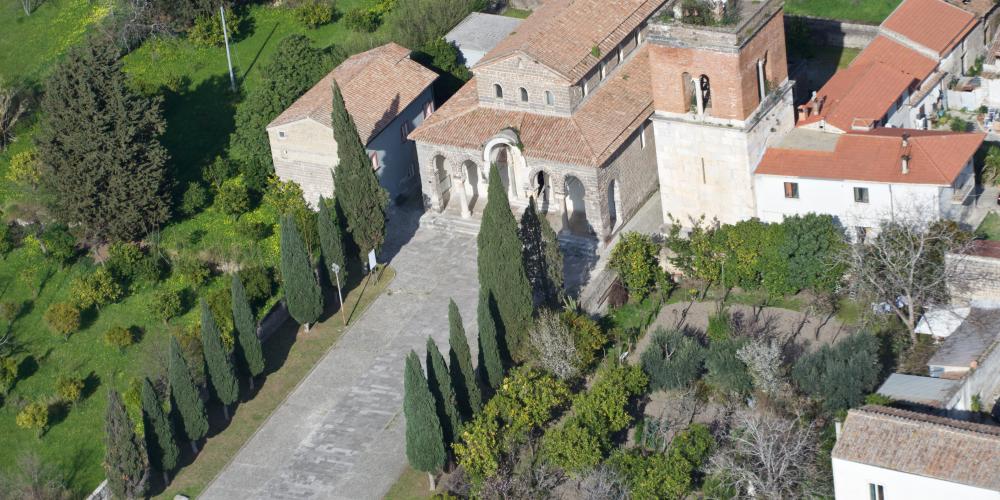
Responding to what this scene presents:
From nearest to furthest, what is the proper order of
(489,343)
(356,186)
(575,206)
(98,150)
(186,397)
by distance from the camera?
(186,397) < (489,343) < (356,186) < (98,150) < (575,206)

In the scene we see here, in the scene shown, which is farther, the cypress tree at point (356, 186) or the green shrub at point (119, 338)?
the cypress tree at point (356, 186)

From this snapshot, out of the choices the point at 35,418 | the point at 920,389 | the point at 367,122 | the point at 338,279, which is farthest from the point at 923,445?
the point at 35,418

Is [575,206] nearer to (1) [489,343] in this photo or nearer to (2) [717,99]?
(2) [717,99]

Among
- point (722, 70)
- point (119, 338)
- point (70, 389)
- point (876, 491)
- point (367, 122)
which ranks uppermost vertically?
point (722, 70)

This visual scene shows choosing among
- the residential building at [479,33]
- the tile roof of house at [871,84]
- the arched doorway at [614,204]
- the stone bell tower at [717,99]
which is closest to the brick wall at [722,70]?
the stone bell tower at [717,99]

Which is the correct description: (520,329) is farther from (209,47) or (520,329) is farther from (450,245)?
(209,47)

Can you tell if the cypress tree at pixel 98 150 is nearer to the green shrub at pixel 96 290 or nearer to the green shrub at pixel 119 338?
the green shrub at pixel 96 290
